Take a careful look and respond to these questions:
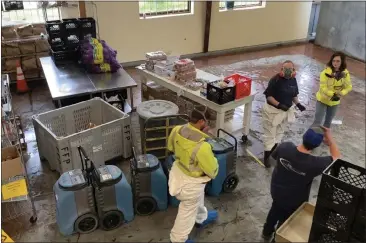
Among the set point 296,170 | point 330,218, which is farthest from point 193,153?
point 330,218

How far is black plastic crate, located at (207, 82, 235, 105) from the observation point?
15.3 ft

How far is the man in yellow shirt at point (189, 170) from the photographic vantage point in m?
3.19

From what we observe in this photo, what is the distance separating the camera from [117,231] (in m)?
3.79

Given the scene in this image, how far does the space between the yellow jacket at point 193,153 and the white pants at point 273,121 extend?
5.02 feet

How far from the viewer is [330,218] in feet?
9.40

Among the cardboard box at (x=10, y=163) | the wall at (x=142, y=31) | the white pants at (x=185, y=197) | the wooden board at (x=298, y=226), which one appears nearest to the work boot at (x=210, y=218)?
the white pants at (x=185, y=197)

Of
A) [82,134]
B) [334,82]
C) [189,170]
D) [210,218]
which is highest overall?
[334,82]

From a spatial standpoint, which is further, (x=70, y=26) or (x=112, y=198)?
(x=70, y=26)

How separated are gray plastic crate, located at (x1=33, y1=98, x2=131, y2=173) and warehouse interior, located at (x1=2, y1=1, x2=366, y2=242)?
26cm

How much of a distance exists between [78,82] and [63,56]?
969 millimetres

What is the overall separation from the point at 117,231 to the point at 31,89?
164 inches

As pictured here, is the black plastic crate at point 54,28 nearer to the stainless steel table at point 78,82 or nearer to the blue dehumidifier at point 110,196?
the stainless steel table at point 78,82

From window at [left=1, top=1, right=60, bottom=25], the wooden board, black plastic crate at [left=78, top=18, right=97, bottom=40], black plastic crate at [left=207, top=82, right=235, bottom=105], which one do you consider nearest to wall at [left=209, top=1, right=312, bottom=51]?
black plastic crate at [left=78, top=18, right=97, bottom=40]

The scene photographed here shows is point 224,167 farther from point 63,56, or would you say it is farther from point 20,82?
point 20,82
